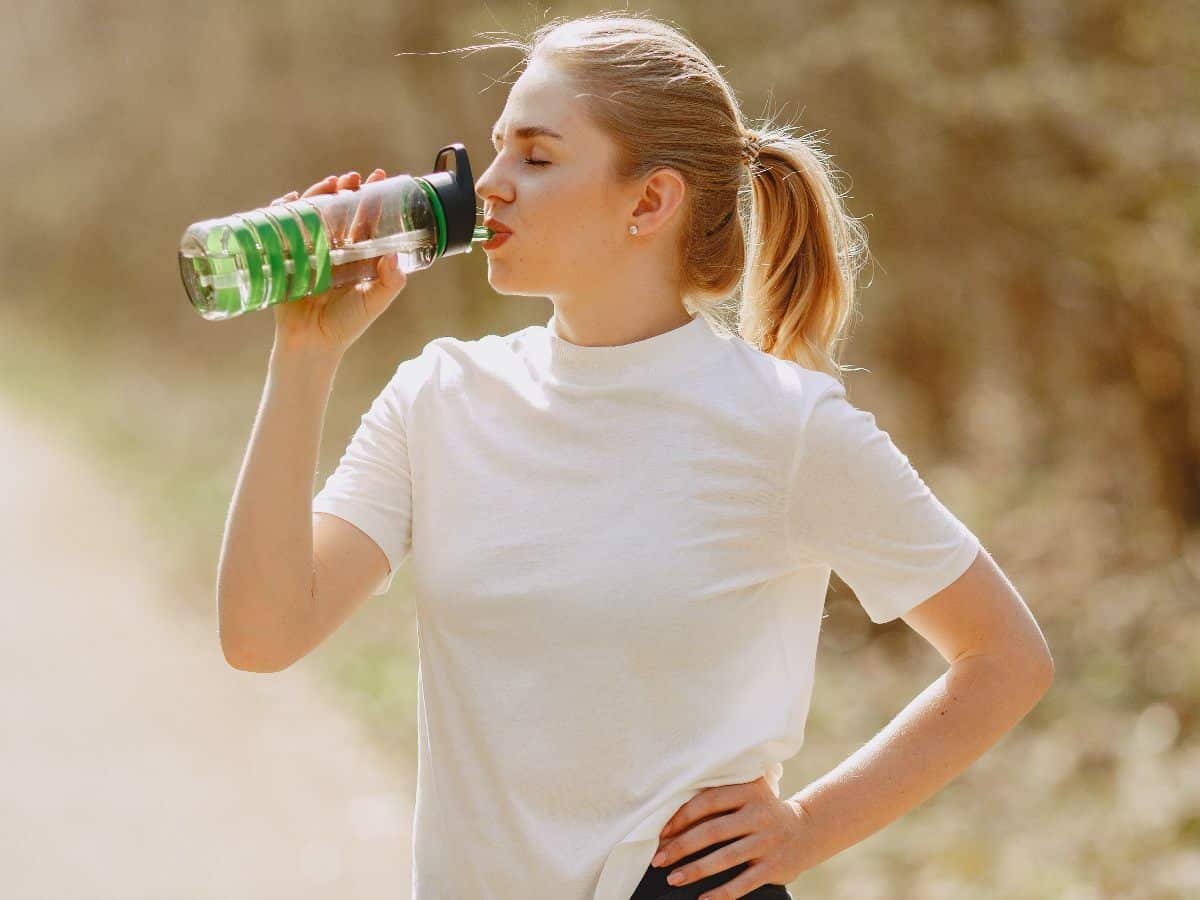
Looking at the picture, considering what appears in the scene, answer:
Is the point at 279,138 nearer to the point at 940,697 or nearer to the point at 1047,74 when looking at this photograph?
the point at 1047,74

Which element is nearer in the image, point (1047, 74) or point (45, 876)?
Result: point (45, 876)

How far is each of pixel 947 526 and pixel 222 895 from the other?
3.00 m

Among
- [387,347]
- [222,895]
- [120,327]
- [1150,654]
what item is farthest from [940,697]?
[120,327]

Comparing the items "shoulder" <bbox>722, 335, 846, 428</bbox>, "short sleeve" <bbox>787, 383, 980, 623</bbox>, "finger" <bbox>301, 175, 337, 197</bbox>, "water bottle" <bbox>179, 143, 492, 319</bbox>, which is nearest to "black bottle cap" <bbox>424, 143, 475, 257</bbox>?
"water bottle" <bbox>179, 143, 492, 319</bbox>

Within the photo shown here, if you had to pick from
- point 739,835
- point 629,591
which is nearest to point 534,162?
point 629,591

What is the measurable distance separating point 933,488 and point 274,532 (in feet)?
14.7

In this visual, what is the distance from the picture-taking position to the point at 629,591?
181 centimetres

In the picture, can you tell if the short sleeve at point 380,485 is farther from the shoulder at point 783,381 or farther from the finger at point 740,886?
the finger at point 740,886

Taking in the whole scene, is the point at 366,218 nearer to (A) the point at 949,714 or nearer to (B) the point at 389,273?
(B) the point at 389,273

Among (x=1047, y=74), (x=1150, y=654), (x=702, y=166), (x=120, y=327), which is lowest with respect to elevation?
(x=120, y=327)

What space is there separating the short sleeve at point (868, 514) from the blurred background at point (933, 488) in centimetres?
266

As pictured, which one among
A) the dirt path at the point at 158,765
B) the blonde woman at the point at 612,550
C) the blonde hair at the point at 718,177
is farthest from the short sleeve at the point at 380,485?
the dirt path at the point at 158,765

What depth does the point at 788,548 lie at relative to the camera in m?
1.87

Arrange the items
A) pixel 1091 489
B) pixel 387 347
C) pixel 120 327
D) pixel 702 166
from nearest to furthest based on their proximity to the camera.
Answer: pixel 702 166 < pixel 1091 489 < pixel 387 347 < pixel 120 327
